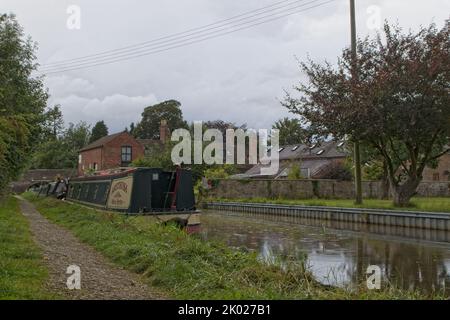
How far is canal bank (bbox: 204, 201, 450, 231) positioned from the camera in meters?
17.3

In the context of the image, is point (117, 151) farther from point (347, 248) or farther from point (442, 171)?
point (347, 248)

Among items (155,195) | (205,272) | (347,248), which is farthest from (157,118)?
(205,272)

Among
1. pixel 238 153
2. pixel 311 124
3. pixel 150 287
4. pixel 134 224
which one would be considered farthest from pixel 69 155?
pixel 150 287

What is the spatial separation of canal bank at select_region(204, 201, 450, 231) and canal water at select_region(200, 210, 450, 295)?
308 mm

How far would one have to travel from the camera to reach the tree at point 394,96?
19.5 meters

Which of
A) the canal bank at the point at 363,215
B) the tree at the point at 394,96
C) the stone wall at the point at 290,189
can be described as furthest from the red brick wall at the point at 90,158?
the tree at the point at 394,96

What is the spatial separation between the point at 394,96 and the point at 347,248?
24.9ft

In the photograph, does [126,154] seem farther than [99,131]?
No

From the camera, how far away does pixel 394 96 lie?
20.1m

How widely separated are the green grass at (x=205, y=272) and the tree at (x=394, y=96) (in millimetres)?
11485

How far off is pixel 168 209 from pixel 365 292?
1039 centimetres

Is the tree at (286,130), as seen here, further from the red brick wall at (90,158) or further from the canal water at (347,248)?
the canal water at (347,248)
